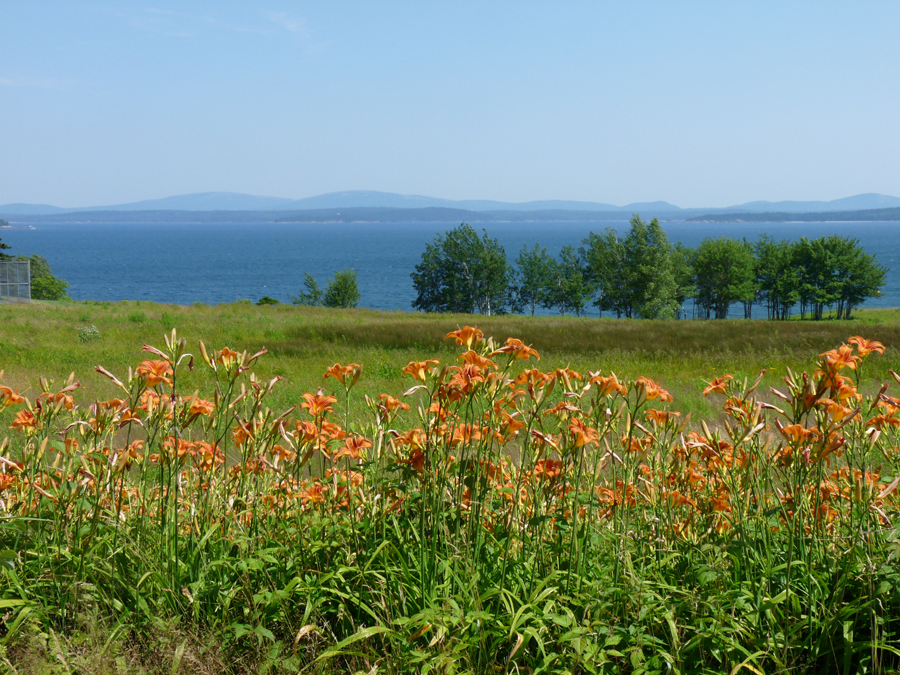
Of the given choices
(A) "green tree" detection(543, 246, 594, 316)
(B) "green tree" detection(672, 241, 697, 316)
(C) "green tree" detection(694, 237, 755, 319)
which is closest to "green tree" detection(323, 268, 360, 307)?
(A) "green tree" detection(543, 246, 594, 316)

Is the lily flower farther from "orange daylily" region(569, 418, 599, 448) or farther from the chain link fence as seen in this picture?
the chain link fence

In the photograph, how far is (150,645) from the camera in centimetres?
247

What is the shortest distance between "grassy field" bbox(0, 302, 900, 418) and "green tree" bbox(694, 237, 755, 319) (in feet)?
172

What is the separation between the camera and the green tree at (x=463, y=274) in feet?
261

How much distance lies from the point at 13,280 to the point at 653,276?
5334 cm

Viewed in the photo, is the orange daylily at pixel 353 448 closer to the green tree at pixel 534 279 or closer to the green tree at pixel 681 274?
the green tree at pixel 681 274

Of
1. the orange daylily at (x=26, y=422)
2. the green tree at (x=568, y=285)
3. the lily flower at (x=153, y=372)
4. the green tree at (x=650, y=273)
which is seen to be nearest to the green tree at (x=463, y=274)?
the green tree at (x=568, y=285)

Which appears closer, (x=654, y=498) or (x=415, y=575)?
(x=415, y=575)

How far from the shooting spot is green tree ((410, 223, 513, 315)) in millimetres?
79562

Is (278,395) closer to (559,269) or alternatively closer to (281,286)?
(559,269)

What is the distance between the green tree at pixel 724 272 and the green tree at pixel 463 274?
75.5 feet

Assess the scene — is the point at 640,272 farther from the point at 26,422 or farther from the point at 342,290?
the point at 26,422

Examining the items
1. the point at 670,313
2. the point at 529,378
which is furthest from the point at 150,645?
the point at 670,313

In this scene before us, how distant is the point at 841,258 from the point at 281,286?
90.9 m
